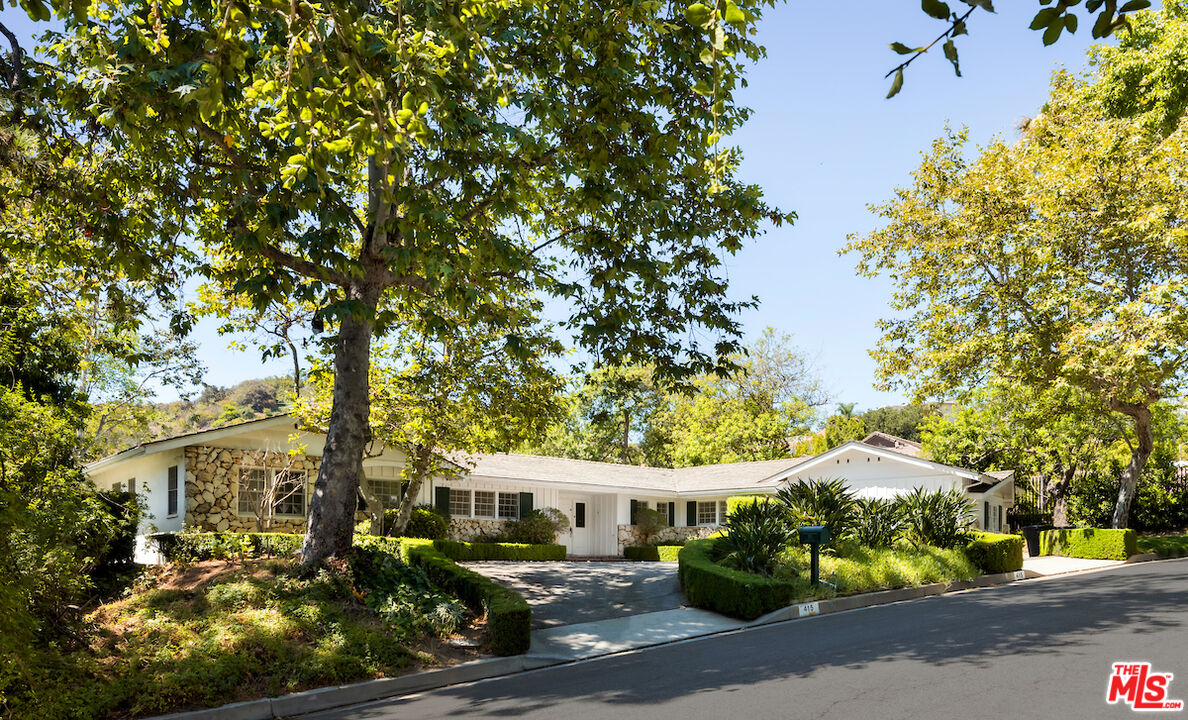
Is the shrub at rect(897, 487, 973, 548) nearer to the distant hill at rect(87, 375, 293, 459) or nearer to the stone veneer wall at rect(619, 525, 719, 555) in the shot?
the stone veneer wall at rect(619, 525, 719, 555)

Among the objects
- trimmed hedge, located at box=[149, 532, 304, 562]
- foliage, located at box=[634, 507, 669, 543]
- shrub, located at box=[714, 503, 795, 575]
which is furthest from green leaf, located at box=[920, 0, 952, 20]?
foliage, located at box=[634, 507, 669, 543]

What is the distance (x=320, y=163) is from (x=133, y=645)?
7314 mm

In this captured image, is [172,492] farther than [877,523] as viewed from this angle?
Yes

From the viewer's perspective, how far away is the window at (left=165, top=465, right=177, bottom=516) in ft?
74.2

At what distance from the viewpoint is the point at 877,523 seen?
67.7 feet

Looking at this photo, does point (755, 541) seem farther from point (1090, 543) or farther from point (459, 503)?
point (1090, 543)

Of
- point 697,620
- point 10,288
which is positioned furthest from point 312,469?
point 697,620

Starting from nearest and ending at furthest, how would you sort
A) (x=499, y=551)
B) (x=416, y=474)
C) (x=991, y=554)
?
(x=991, y=554) < (x=416, y=474) < (x=499, y=551)

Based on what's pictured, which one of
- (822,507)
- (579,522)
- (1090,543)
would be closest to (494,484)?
(579,522)

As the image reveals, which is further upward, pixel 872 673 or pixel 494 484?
pixel 494 484

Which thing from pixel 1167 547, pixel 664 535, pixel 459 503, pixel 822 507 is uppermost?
pixel 822 507

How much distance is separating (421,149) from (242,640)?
6.90m

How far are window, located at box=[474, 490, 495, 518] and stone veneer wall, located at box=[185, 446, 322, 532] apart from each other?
7068 millimetres

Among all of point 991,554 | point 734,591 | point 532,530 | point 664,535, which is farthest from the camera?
point 664,535
